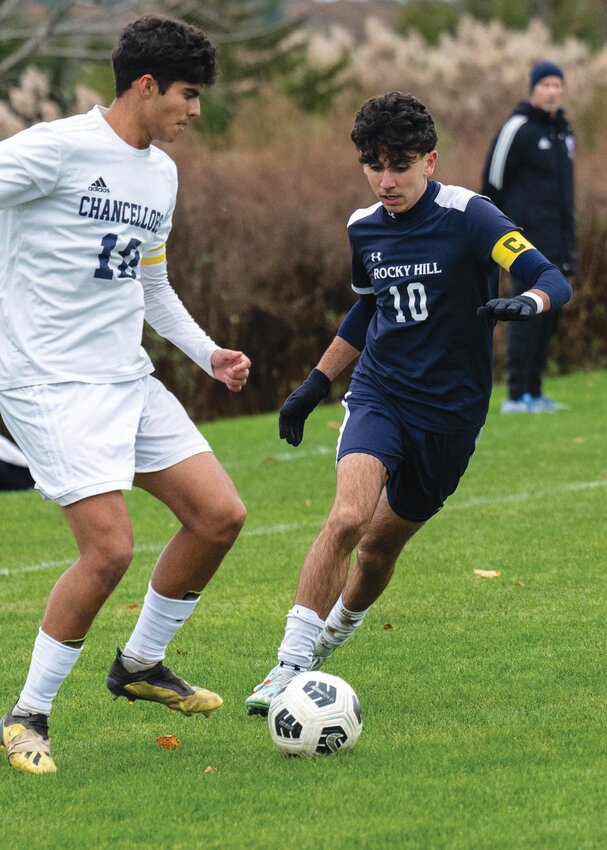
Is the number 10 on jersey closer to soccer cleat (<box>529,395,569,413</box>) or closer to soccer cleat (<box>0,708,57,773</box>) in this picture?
soccer cleat (<box>0,708,57,773</box>)

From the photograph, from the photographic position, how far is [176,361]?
15031mm

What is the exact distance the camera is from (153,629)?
16.9ft

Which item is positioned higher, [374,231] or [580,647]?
[374,231]

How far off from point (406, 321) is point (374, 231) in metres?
0.38

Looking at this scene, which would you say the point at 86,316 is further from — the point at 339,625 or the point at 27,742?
the point at 339,625

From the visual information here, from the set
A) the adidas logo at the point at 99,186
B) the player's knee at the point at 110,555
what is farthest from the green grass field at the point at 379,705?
the adidas logo at the point at 99,186

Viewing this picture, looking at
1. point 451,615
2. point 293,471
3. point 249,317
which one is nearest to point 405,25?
point 249,317

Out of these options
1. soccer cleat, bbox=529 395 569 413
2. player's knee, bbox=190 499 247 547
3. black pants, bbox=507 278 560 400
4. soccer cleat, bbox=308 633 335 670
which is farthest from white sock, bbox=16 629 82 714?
soccer cleat, bbox=529 395 569 413

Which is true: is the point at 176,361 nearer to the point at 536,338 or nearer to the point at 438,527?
the point at 536,338

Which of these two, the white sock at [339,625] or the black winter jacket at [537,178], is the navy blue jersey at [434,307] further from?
the black winter jacket at [537,178]

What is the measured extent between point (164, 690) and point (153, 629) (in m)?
0.21

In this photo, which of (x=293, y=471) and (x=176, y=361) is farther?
(x=176, y=361)

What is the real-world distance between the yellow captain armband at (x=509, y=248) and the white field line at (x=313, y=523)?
4.01 m

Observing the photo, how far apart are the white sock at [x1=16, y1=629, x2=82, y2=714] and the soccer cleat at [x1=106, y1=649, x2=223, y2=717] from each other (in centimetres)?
46
